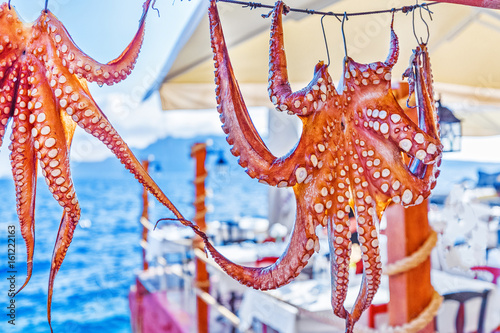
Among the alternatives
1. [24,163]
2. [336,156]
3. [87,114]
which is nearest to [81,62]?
[87,114]

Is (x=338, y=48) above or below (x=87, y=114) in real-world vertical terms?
above

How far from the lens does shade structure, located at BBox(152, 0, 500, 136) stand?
8.29 feet

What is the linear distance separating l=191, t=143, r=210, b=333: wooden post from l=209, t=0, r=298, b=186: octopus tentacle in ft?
12.2

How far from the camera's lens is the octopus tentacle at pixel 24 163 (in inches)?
39.3

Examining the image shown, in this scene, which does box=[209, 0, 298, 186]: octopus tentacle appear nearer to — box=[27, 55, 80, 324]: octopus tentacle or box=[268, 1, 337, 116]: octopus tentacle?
box=[268, 1, 337, 116]: octopus tentacle

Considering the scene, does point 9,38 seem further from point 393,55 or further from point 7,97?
point 393,55

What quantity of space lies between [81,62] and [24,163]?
0.90 feet

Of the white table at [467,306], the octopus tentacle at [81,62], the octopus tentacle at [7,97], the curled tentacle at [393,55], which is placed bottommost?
the white table at [467,306]

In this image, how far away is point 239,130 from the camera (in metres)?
1.13

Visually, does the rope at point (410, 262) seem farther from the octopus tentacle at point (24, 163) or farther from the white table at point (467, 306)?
the octopus tentacle at point (24, 163)

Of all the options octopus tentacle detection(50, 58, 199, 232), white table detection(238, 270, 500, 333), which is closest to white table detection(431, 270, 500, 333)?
white table detection(238, 270, 500, 333)


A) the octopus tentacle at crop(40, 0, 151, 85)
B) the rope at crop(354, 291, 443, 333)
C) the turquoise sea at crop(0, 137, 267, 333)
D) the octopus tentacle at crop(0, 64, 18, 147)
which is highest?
the octopus tentacle at crop(40, 0, 151, 85)

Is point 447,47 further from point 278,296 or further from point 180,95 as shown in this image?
point 278,296

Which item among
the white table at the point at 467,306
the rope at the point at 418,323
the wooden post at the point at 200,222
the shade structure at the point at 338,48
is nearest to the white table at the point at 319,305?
→ the white table at the point at 467,306
